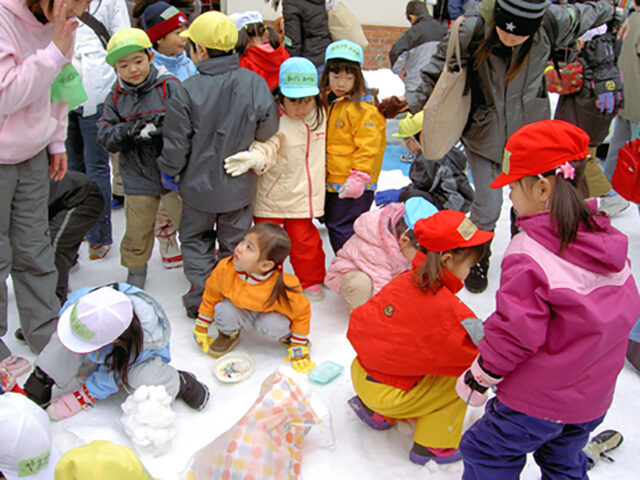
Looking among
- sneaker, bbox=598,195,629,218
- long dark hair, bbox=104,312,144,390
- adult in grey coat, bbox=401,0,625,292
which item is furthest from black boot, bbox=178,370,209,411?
sneaker, bbox=598,195,629,218

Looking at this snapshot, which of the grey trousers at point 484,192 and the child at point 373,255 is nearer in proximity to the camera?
the child at point 373,255

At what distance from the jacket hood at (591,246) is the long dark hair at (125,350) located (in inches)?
62.0

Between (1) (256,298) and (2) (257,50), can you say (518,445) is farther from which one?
(2) (257,50)

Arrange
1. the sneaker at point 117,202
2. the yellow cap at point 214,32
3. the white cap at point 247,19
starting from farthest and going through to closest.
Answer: the sneaker at point 117,202, the white cap at point 247,19, the yellow cap at point 214,32

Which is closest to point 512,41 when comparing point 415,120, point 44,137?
point 415,120

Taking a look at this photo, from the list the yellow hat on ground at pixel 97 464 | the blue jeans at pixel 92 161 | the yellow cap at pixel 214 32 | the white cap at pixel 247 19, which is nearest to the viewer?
the yellow hat on ground at pixel 97 464

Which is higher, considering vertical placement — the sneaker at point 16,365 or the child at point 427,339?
the child at point 427,339

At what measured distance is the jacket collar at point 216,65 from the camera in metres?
2.85

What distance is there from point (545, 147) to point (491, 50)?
140cm

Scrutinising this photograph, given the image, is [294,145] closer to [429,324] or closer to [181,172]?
[181,172]

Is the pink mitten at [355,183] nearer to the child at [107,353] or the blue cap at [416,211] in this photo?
the blue cap at [416,211]

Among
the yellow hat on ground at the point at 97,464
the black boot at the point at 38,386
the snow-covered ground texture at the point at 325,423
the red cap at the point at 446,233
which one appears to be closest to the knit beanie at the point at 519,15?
the red cap at the point at 446,233

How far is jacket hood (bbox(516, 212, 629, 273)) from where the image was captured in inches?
62.3

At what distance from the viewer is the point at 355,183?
3316 mm
